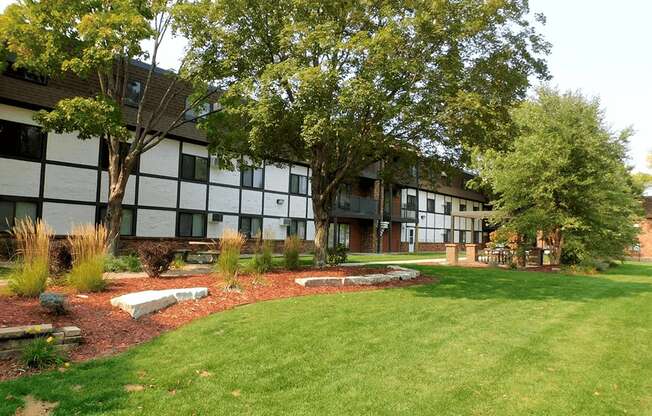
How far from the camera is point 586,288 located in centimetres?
1196

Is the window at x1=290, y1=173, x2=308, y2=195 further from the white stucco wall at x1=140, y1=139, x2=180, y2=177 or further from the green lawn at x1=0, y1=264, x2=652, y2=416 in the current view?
the green lawn at x1=0, y1=264, x2=652, y2=416

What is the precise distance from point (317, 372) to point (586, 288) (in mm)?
9696

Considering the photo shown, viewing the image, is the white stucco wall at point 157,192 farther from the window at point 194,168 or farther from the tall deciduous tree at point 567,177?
the tall deciduous tree at point 567,177

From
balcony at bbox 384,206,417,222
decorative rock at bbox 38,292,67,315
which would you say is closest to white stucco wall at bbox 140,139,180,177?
decorative rock at bbox 38,292,67,315

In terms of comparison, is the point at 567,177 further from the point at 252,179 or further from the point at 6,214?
the point at 6,214

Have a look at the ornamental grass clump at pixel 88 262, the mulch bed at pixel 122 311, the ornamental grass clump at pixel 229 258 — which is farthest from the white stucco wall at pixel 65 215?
the ornamental grass clump at pixel 88 262

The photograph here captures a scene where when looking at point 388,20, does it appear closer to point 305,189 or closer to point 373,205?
point 305,189

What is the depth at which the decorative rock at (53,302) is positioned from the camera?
6125 mm

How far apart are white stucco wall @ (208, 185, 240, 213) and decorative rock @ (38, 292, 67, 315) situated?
16.3 m

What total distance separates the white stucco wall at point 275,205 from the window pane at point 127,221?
26.0 feet

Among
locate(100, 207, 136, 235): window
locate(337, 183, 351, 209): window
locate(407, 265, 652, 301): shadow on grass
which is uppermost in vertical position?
locate(337, 183, 351, 209): window

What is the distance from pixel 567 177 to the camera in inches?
707

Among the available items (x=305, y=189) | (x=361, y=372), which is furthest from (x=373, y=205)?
(x=361, y=372)

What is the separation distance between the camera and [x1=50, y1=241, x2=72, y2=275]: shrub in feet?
A: 29.4
